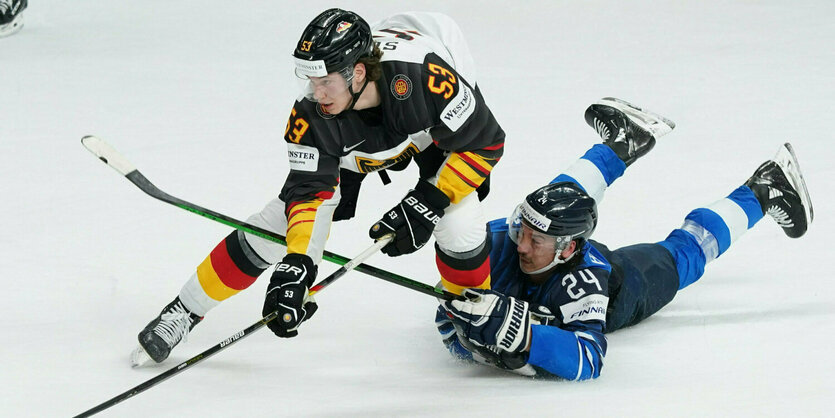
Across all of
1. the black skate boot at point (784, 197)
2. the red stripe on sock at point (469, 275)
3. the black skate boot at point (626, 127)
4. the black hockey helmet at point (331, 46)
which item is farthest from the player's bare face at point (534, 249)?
the black skate boot at point (784, 197)

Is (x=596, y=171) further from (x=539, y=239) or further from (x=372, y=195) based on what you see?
(x=372, y=195)

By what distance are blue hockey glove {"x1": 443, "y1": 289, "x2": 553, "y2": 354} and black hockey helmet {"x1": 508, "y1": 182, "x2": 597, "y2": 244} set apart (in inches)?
10.2

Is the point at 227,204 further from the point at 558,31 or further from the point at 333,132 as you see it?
the point at 558,31

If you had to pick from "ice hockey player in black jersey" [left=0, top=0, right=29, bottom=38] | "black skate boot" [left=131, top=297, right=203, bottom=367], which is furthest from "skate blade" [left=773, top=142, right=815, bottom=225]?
"ice hockey player in black jersey" [left=0, top=0, right=29, bottom=38]

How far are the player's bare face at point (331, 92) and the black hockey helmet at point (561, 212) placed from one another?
63 cm

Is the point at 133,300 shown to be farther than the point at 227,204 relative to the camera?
No

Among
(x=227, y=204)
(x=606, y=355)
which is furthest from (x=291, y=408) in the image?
(x=227, y=204)

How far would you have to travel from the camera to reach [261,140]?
4.93 meters

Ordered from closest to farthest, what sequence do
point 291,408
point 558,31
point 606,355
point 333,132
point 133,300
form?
1. point 291,408
2. point 333,132
3. point 606,355
4. point 133,300
5. point 558,31

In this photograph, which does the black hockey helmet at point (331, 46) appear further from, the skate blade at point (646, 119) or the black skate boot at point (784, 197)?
the black skate boot at point (784, 197)

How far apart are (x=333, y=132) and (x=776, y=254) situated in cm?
189

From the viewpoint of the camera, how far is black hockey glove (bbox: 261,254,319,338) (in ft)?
8.22

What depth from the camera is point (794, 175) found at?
365 centimetres

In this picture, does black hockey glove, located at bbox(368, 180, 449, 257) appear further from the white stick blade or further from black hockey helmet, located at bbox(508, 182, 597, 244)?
the white stick blade
